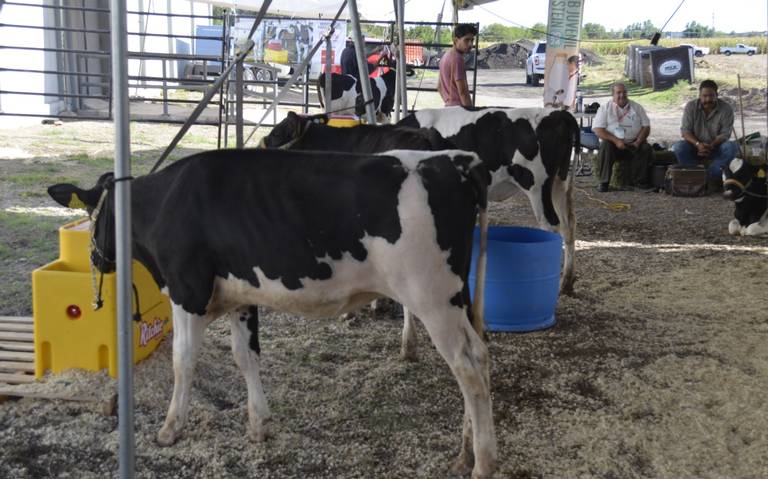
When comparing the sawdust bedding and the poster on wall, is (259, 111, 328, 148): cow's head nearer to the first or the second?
the sawdust bedding

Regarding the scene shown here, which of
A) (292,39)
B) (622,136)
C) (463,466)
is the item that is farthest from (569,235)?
(292,39)

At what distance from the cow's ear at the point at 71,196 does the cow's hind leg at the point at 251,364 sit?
35.9 inches

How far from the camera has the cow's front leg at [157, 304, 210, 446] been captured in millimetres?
Answer: 3838

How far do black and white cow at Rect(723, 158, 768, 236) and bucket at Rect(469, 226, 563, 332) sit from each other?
4.13m

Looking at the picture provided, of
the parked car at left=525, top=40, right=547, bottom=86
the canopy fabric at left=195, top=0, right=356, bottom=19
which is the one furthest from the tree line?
the canopy fabric at left=195, top=0, right=356, bottom=19

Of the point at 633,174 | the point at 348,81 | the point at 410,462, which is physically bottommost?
the point at 410,462

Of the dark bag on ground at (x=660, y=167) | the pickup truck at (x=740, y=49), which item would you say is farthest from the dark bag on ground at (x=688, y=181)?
the pickup truck at (x=740, y=49)

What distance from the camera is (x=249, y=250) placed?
364 cm

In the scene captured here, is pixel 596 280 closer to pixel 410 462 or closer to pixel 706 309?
pixel 706 309

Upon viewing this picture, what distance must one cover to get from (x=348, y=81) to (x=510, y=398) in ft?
31.0

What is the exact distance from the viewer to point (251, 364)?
4062 mm

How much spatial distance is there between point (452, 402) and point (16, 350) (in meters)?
2.51

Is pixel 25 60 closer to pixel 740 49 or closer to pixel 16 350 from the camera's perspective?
pixel 16 350

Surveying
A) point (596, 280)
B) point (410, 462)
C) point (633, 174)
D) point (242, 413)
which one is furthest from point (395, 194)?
point (633, 174)
